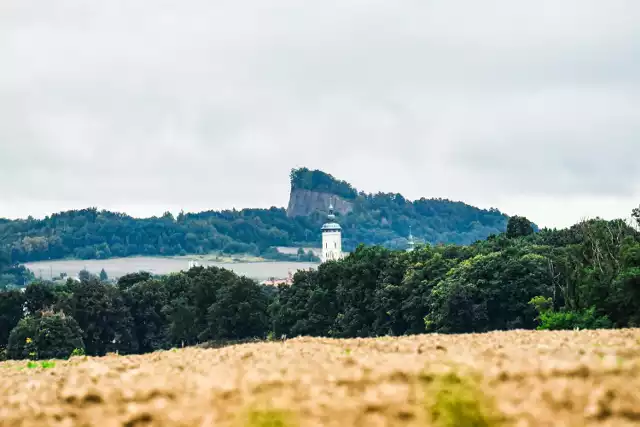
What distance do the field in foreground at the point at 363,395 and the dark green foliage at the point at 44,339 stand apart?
96529mm

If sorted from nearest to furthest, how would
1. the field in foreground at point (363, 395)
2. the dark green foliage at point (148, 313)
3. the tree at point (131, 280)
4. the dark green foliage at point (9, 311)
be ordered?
the field in foreground at point (363, 395) → the dark green foliage at point (9, 311) → the dark green foliage at point (148, 313) → the tree at point (131, 280)

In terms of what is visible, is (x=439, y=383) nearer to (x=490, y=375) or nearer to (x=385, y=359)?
(x=490, y=375)

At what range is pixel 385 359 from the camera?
2167 cm

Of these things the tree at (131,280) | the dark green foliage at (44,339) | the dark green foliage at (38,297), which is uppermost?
the tree at (131,280)

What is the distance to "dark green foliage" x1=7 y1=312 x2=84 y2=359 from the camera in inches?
4488

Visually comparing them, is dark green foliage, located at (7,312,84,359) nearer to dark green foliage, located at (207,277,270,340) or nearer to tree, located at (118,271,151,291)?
dark green foliage, located at (207,277,270,340)

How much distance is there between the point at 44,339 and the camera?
114m

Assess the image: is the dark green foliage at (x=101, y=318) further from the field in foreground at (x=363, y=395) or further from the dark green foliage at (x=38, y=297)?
the field in foreground at (x=363, y=395)

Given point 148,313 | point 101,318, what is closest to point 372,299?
point 148,313

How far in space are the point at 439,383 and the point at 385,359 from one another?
12.9 ft

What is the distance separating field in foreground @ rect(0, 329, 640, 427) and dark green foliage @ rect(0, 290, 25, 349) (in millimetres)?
116886

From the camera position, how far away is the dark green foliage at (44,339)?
4488 inches

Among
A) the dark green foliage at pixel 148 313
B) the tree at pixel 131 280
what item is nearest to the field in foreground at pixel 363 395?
the dark green foliage at pixel 148 313

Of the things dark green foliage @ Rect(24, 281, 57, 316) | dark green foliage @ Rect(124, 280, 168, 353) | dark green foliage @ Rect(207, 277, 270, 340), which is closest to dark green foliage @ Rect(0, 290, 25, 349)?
dark green foliage @ Rect(24, 281, 57, 316)
